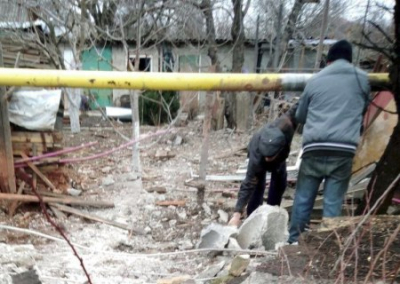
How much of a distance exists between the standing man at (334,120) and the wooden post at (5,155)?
4.45 meters

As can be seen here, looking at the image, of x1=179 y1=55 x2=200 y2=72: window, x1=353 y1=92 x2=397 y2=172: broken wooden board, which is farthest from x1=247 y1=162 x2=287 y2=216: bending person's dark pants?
x1=179 y1=55 x2=200 y2=72: window

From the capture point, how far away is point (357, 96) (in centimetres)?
352

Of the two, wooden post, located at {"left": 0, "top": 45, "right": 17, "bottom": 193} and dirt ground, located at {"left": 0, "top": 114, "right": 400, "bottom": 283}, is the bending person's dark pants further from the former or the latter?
wooden post, located at {"left": 0, "top": 45, "right": 17, "bottom": 193}

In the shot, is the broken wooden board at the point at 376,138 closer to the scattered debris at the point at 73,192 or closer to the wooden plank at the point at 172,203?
the wooden plank at the point at 172,203

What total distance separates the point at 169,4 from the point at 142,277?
7.56 metres

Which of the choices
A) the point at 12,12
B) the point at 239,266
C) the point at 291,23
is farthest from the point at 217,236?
the point at 291,23

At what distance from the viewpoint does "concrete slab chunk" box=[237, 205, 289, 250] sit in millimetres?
4434

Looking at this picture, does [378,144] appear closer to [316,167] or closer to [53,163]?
[316,167]

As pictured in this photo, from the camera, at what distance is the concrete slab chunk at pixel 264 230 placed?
4.43 meters

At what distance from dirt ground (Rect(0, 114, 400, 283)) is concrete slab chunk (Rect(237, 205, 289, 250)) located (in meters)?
0.29

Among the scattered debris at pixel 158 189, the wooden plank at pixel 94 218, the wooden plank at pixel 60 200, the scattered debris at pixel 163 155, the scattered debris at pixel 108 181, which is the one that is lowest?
the scattered debris at pixel 163 155

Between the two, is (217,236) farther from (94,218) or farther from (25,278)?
(94,218)

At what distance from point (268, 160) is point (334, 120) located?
1.38 metres

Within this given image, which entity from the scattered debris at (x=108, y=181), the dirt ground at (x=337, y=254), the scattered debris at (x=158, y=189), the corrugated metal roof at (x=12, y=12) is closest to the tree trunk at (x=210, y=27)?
the corrugated metal roof at (x=12, y=12)
